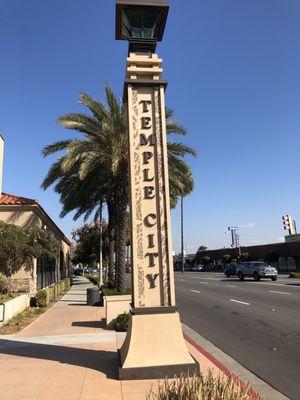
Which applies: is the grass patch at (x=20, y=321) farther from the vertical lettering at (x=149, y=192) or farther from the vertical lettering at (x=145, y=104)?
the vertical lettering at (x=145, y=104)

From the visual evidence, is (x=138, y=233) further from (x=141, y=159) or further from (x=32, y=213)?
(x=32, y=213)

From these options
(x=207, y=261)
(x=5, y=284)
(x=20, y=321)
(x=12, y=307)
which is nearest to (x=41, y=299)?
(x=5, y=284)

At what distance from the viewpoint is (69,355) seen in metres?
9.30

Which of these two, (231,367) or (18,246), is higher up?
(18,246)

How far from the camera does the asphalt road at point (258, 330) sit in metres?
8.33

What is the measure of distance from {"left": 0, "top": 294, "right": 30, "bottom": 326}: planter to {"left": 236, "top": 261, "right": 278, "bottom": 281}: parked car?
23949 millimetres

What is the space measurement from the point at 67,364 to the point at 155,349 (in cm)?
200

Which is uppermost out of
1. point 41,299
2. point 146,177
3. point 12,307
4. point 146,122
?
point 146,122

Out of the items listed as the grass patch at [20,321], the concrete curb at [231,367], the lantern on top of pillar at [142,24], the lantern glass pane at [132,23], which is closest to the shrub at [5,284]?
the grass patch at [20,321]

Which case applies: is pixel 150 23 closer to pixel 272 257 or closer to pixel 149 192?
pixel 149 192

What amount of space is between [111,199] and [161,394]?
866 inches

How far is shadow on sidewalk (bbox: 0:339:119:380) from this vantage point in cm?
820

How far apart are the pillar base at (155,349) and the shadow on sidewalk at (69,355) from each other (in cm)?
40

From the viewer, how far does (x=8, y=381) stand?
23.9 feet
